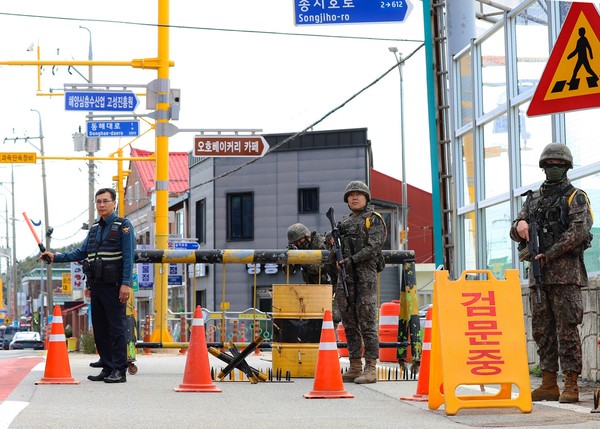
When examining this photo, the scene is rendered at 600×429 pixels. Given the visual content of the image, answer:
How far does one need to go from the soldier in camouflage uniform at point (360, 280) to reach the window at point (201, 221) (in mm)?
37293

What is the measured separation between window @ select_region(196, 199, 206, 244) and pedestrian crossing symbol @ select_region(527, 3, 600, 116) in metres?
41.7

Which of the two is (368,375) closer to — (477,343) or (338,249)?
(338,249)

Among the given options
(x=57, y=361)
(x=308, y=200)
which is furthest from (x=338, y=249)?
(x=308, y=200)

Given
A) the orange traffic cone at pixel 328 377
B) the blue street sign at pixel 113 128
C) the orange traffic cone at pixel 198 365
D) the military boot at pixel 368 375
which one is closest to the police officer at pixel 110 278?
the orange traffic cone at pixel 198 365

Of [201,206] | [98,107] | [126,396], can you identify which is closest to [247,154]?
[98,107]

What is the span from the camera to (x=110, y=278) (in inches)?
470

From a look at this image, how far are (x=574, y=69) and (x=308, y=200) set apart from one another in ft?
126

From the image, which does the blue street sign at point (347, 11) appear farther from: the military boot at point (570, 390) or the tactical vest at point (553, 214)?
the military boot at point (570, 390)

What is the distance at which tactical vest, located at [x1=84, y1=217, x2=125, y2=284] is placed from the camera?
11938 mm

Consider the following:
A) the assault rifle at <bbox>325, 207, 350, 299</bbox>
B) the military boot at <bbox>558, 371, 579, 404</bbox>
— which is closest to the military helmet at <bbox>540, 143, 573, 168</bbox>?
the military boot at <bbox>558, 371, 579, 404</bbox>

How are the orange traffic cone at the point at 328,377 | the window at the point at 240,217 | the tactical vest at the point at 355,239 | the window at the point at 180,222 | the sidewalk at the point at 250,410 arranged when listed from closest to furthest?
the sidewalk at the point at 250,410 < the orange traffic cone at the point at 328,377 < the tactical vest at the point at 355,239 < the window at the point at 240,217 < the window at the point at 180,222

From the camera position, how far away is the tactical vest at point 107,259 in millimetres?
11938

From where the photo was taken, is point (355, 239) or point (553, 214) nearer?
point (553, 214)

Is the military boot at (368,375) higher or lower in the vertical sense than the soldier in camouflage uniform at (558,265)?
lower
